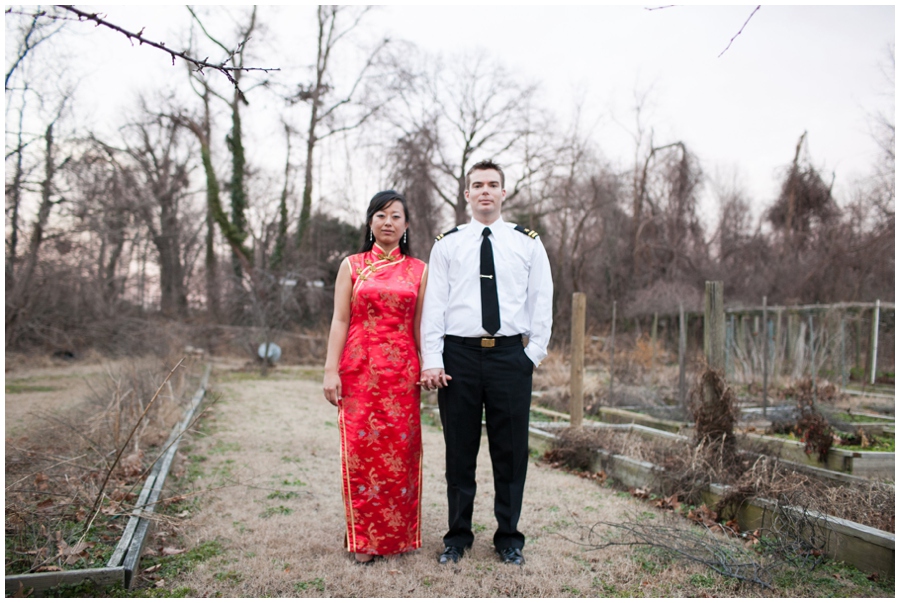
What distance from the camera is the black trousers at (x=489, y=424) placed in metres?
3.17

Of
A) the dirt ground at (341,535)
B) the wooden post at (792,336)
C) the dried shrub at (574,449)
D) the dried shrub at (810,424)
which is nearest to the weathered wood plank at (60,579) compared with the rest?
the dirt ground at (341,535)

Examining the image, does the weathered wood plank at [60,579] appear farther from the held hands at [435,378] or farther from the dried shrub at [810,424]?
the dried shrub at [810,424]

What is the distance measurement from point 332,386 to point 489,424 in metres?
0.80

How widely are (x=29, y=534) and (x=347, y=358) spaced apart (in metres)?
1.61

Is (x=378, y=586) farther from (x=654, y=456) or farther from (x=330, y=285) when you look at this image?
(x=330, y=285)

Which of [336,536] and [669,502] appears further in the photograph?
[669,502]

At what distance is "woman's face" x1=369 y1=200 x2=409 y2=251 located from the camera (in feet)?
10.9

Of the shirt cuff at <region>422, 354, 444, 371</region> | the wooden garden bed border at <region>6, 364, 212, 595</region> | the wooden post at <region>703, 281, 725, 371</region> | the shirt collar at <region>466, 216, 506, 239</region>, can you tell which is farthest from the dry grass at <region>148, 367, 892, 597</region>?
the shirt collar at <region>466, 216, 506, 239</region>

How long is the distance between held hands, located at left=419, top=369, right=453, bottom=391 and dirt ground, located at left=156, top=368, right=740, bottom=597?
85 cm

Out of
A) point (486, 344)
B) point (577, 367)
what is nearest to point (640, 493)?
point (577, 367)

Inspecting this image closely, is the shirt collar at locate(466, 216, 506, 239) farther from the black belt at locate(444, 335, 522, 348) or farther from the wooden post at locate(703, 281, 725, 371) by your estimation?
the wooden post at locate(703, 281, 725, 371)

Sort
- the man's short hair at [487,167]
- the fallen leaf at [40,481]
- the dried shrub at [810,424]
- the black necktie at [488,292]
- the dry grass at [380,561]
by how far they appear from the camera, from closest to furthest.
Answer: the dry grass at [380,561]
the black necktie at [488,292]
the man's short hair at [487,167]
the fallen leaf at [40,481]
the dried shrub at [810,424]

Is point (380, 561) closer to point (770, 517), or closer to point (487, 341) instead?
point (487, 341)

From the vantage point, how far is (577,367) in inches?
249
